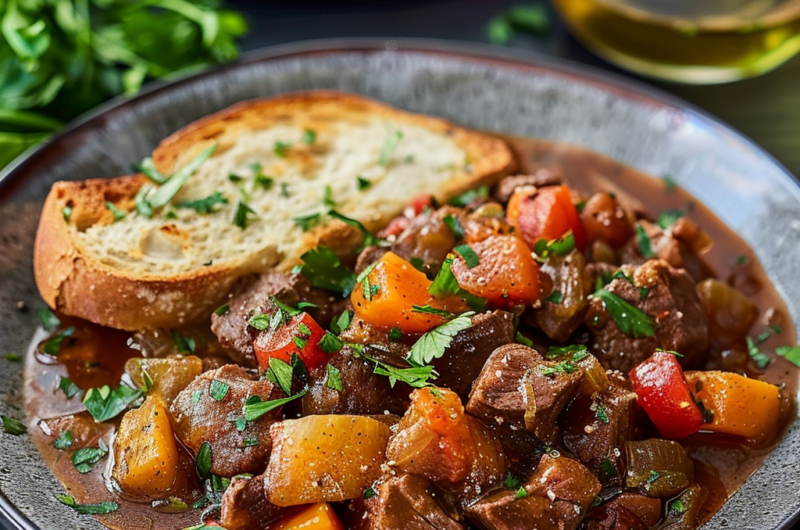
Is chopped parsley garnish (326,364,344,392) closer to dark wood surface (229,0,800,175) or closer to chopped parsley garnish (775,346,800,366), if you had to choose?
chopped parsley garnish (775,346,800,366)

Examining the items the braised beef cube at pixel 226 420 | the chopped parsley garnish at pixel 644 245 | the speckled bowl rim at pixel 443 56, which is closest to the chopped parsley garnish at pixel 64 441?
the braised beef cube at pixel 226 420

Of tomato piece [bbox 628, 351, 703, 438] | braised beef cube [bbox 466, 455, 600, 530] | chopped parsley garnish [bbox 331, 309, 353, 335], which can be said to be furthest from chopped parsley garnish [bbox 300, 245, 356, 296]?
tomato piece [bbox 628, 351, 703, 438]

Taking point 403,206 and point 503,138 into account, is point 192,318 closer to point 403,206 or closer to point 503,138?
point 403,206

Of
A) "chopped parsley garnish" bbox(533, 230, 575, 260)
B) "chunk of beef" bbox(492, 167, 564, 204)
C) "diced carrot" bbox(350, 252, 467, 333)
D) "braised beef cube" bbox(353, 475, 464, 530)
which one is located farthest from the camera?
"chunk of beef" bbox(492, 167, 564, 204)

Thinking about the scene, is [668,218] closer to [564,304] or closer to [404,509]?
[564,304]

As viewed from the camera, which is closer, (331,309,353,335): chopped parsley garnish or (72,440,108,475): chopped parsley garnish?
(72,440,108,475): chopped parsley garnish

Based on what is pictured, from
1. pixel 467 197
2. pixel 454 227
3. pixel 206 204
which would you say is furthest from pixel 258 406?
pixel 467 197

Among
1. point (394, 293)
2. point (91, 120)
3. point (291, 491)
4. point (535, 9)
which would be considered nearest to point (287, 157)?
point (91, 120)
